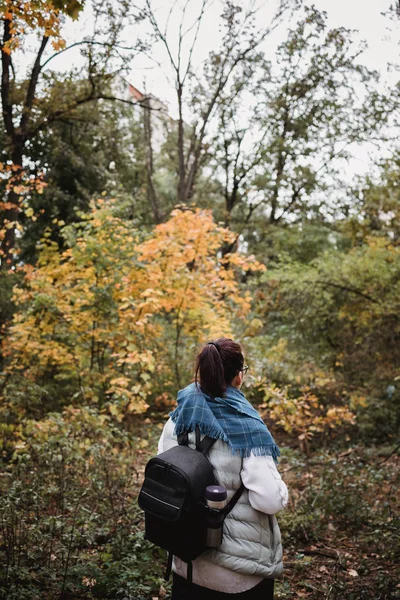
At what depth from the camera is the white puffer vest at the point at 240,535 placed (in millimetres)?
2021

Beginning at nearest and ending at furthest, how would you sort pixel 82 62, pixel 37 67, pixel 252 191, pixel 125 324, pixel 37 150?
pixel 125 324
pixel 37 67
pixel 82 62
pixel 37 150
pixel 252 191

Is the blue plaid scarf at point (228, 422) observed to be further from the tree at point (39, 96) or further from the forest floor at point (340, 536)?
the tree at point (39, 96)

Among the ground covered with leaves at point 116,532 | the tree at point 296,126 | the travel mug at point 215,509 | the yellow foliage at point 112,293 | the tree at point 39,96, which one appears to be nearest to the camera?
the travel mug at point 215,509

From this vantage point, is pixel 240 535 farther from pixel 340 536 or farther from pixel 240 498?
pixel 340 536

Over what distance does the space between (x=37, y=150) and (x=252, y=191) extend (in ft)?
22.7

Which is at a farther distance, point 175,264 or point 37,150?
point 37,150

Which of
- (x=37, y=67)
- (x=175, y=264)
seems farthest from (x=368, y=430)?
(x=37, y=67)

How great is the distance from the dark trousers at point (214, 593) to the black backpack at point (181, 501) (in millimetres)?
96

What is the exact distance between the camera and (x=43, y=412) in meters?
7.27

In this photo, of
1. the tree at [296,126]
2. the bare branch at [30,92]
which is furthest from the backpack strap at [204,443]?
the tree at [296,126]

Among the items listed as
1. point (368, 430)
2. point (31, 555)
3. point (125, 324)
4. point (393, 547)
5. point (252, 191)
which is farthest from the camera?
point (252, 191)

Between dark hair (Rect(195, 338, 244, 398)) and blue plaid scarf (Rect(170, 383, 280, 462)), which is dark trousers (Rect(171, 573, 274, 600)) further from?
dark hair (Rect(195, 338, 244, 398))

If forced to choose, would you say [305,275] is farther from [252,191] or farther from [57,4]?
[252,191]

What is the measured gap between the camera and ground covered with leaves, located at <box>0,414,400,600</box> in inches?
130
